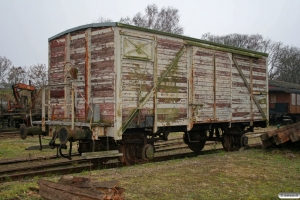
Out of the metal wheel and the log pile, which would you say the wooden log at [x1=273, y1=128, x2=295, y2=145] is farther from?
the log pile

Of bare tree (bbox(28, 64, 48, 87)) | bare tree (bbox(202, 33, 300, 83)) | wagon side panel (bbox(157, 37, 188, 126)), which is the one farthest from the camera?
bare tree (bbox(202, 33, 300, 83))

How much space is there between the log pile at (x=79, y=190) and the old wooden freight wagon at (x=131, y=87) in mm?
2812

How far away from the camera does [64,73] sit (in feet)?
31.1

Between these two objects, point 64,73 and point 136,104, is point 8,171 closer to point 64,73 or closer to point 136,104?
point 64,73

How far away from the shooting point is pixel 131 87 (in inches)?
335

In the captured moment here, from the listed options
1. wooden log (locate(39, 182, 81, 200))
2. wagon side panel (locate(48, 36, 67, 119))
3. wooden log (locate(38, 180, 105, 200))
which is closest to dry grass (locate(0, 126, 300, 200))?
wooden log (locate(39, 182, 81, 200))

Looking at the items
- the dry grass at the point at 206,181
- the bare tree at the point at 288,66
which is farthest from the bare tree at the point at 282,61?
the dry grass at the point at 206,181

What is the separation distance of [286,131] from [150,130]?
4465 millimetres

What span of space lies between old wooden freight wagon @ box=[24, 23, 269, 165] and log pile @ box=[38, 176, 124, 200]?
2.81 meters

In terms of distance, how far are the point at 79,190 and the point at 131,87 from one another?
14.1 ft

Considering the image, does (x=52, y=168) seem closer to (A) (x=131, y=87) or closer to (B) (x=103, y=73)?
(B) (x=103, y=73)

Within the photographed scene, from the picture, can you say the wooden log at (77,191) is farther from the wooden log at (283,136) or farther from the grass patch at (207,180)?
the wooden log at (283,136)

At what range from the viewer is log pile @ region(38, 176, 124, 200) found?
442cm

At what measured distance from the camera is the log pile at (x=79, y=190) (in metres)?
4.42
